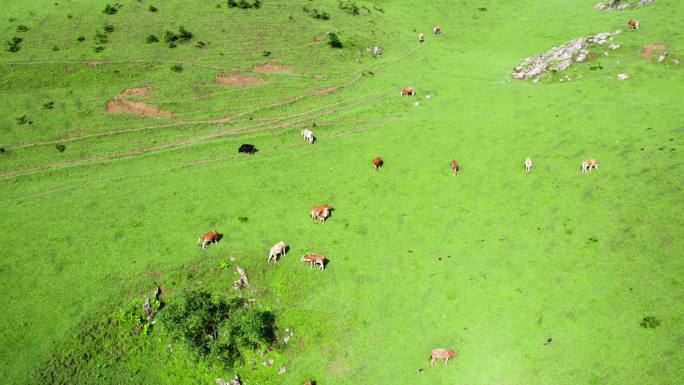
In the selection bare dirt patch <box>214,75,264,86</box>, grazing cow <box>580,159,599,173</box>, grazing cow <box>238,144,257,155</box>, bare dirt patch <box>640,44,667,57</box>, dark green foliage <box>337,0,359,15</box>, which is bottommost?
grazing cow <box>238,144,257,155</box>

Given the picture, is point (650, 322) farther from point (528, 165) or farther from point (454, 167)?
point (454, 167)

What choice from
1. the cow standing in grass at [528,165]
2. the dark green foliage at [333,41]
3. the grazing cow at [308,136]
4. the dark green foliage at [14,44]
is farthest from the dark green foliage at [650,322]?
the dark green foliage at [14,44]

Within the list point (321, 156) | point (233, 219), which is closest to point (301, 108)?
point (321, 156)

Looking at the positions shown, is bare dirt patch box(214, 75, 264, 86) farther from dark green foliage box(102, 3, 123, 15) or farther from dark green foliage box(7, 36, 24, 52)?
dark green foliage box(7, 36, 24, 52)

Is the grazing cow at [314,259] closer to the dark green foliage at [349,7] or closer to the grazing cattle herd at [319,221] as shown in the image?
the grazing cattle herd at [319,221]

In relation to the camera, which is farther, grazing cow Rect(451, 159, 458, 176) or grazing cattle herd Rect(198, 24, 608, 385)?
grazing cow Rect(451, 159, 458, 176)

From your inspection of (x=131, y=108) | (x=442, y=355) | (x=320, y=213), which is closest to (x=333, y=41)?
(x=131, y=108)

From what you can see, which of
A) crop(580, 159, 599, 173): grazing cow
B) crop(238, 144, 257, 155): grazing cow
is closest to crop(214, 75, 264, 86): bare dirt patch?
crop(238, 144, 257, 155): grazing cow
